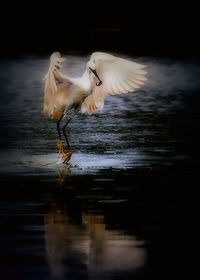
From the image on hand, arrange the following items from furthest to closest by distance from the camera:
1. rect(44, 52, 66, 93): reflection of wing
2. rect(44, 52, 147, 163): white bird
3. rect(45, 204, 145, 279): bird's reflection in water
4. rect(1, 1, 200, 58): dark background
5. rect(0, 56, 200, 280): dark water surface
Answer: rect(1, 1, 200, 58): dark background < rect(44, 52, 147, 163): white bird < rect(44, 52, 66, 93): reflection of wing < rect(0, 56, 200, 280): dark water surface < rect(45, 204, 145, 279): bird's reflection in water

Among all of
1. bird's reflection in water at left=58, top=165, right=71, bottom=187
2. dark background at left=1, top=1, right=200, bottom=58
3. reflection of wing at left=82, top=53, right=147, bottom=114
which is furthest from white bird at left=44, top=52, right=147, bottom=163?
dark background at left=1, top=1, right=200, bottom=58

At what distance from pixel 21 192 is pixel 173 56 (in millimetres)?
19742

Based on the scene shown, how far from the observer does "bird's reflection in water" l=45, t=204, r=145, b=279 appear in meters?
6.39

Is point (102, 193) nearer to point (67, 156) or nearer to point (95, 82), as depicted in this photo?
point (67, 156)

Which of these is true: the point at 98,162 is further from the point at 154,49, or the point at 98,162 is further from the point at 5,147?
the point at 154,49

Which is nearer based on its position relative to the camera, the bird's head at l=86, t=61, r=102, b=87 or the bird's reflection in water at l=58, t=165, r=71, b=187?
the bird's reflection in water at l=58, t=165, r=71, b=187

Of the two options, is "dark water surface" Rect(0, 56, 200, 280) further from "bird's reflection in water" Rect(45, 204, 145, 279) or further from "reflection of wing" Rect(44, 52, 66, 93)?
"reflection of wing" Rect(44, 52, 66, 93)

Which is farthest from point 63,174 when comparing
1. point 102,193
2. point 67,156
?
point 102,193

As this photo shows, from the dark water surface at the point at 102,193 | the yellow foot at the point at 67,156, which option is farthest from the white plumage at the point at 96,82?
the yellow foot at the point at 67,156

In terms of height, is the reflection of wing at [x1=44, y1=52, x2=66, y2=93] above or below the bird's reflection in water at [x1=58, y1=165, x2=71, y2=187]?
above

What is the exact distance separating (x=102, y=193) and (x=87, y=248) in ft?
6.95

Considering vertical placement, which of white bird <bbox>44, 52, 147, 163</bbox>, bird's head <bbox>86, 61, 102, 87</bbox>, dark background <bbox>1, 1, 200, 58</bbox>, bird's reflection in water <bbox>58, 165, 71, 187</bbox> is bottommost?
dark background <bbox>1, 1, 200, 58</bbox>

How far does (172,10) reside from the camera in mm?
45062

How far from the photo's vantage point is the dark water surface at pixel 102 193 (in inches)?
262
